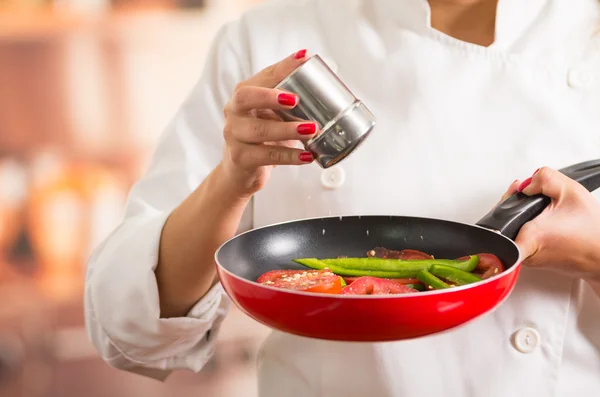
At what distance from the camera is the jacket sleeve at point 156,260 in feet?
3.24

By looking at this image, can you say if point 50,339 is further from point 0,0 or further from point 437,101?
point 437,101

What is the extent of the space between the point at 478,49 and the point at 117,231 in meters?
0.61

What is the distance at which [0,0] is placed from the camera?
73.8 inches

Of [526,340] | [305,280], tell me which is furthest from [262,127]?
[526,340]

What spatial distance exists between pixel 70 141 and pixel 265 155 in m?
1.42

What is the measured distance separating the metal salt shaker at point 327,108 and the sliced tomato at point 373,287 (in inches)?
5.6

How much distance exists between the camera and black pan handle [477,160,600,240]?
30.8 inches

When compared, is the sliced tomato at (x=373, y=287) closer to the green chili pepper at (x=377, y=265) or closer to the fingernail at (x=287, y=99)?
the green chili pepper at (x=377, y=265)

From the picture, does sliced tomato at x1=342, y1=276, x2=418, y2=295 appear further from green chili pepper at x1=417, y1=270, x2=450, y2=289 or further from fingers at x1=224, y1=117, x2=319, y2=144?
fingers at x1=224, y1=117, x2=319, y2=144

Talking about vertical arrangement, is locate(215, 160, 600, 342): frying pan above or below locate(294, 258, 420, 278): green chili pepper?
above

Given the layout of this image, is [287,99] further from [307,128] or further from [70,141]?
[70,141]

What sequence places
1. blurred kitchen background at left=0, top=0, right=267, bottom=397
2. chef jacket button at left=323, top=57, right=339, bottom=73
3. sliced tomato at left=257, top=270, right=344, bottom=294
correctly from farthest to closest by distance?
blurred kitchen background at left=0, top=0, right=267, bottom=397, chef jacket button at left=323, top=57, right=339, bottom=73, sliced tomato at left=257, top=270, right=344, bottom=294

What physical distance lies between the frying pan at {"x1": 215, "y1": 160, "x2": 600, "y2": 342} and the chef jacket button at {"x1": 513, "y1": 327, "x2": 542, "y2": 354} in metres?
0.17

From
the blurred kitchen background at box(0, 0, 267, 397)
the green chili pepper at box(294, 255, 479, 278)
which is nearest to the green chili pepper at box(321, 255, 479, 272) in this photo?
the green chili pepper at box(294, 255, 479, 278)
